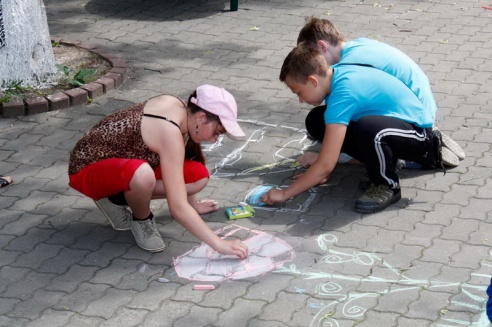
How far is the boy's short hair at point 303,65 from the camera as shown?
447 cm

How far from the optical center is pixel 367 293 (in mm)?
3842

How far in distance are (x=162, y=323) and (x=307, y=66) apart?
1.60 m

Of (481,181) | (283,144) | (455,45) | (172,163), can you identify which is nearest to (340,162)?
(283,144)

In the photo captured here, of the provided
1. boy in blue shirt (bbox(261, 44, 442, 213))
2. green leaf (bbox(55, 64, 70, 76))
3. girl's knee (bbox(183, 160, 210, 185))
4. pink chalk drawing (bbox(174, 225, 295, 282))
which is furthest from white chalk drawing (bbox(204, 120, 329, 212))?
green leaf (bbox(55, 64, 70, 76))

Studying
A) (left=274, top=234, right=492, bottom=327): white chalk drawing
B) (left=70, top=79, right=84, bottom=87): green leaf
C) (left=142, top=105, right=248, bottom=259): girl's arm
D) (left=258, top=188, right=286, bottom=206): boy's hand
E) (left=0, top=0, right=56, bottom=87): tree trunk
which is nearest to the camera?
(left=274, top=234, right=492, bottom=327): white chalk drawing

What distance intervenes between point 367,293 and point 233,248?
65cm

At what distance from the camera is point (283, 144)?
554cm

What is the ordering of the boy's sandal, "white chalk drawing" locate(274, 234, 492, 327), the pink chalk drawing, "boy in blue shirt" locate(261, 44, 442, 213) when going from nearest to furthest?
"white chalk drawing" locate(274, 234, 492, 327), the pink chalk drawing, "boy in blue shirt" locate(261, 44, 442, 213), the boy's sandal

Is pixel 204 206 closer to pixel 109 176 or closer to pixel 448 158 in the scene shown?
pixel 109 176

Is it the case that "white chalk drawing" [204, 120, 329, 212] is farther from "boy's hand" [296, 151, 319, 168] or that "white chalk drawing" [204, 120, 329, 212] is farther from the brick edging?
the brick edging

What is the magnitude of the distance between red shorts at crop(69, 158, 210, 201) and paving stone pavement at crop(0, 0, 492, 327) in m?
0.30

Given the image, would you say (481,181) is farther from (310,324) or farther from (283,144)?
(310,324)

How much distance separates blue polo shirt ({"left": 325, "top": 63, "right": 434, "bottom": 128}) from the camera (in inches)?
177

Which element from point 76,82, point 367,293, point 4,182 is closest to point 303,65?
point 367,293
